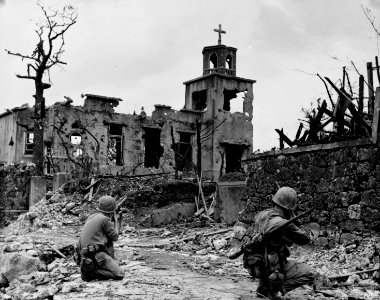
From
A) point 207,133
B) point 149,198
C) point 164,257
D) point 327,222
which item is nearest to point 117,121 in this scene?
point 207,133

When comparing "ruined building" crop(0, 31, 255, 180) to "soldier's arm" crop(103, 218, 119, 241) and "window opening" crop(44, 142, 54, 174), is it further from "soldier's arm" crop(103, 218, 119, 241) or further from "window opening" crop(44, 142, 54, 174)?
"soldier's arm" crop(103, 218, 119, 241)

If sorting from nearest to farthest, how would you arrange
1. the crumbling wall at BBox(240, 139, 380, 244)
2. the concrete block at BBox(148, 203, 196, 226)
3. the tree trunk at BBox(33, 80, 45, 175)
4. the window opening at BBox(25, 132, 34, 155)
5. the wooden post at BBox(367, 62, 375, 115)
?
the crumbling wall at BBox(240, 139, 380, 244), the wooden post at BBox(367, 62, 375, 115), the concrete block at BBox(148, 203, 196, 226), the tree trunk at BBox(33, 80, 45, 175), the window opening at BBox(25, 132, 34, 155)

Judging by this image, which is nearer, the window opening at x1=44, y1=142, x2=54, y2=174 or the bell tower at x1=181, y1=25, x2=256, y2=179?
the window opening at x1=44, y1=142, x2=54, y2=174

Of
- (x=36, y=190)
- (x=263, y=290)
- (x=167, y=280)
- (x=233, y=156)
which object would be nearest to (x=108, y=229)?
(x=167, y=280)

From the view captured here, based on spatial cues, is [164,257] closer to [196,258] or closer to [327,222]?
[196,258]

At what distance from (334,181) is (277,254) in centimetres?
350

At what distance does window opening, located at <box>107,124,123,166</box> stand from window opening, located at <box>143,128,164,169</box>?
1600 millimetres

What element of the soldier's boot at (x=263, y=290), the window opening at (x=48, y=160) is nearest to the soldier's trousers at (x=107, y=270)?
the soldier's boot at (x=263, y=290)

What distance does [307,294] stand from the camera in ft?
23.2

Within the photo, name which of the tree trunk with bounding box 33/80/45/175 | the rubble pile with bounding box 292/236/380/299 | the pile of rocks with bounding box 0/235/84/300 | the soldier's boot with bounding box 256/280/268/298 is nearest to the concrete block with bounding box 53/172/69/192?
the tree trunk with bounding box 33/80/45/175

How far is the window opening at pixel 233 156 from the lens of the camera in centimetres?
3225

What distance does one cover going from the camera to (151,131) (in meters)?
30.7

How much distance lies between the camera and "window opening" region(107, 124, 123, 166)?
96.5 ft

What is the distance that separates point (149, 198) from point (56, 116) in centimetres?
1175
